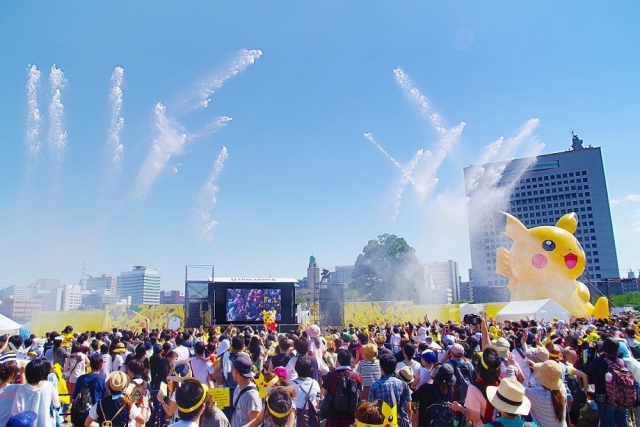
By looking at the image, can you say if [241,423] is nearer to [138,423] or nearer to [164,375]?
[138,423]

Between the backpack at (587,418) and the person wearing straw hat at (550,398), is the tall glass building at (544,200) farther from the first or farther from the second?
the person wearing straw hat at (550,398)

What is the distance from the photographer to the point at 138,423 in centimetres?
439

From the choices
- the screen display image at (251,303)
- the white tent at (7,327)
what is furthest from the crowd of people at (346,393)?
the screen display image at (251,303)

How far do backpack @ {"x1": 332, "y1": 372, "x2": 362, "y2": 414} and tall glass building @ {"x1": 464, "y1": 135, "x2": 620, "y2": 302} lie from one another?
305 ft

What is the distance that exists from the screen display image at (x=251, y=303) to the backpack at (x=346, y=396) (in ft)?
78.3

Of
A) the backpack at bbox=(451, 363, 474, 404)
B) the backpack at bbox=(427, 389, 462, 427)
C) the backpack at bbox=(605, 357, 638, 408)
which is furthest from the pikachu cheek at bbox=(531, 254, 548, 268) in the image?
the backpack at bbox=(427, 389, 462, 427)

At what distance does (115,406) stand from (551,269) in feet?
86.5

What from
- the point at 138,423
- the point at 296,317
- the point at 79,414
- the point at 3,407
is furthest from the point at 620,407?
the point at 296,317

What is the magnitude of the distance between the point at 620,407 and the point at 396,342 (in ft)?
18.0

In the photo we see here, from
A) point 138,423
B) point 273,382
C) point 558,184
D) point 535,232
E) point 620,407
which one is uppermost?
point 558,184

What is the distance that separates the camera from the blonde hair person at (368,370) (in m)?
5.76

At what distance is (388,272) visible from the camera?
6081 cm

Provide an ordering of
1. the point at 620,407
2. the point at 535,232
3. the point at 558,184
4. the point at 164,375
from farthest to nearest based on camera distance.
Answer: the point at 558,184
the point at 535,232
the point at 164,375
the point at 620,407

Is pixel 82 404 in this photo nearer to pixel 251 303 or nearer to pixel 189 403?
pixel 189 403
